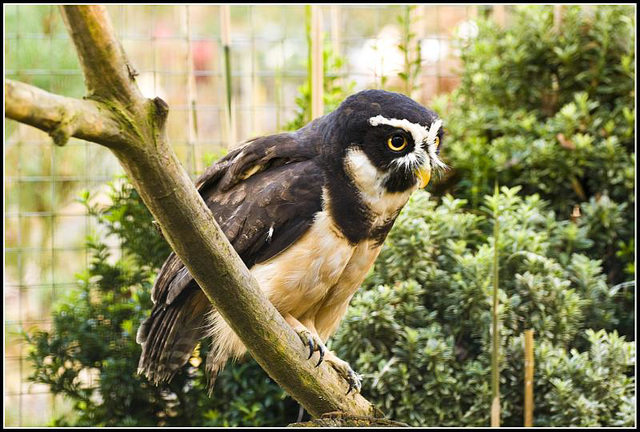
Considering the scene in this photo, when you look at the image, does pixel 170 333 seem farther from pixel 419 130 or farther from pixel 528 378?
pixel 528 378

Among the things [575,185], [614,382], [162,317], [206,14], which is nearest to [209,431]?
[162,317]

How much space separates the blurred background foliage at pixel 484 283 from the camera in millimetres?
2869

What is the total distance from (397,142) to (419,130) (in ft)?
0.25

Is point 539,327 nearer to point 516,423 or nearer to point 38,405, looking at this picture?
point 516,423

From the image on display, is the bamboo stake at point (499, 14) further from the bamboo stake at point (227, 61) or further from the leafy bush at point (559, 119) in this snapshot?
the bamboo stake at point (227, 61)

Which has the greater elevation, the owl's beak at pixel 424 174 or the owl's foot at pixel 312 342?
the owl's beak at pixel 424 174

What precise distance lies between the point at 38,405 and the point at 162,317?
1831mm

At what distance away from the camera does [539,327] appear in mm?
2957

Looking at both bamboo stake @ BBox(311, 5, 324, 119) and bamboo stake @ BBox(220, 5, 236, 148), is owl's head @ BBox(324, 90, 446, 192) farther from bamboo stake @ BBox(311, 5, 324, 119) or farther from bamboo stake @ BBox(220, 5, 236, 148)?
bamboo stake @ BBox(220, 5, 236, 148)

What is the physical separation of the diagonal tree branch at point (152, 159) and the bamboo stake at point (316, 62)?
1.40 meters

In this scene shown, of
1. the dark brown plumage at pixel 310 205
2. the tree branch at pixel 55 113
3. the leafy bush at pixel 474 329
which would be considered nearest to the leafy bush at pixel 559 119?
the leafy bush at pixel 474 329

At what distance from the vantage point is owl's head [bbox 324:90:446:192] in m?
1.98

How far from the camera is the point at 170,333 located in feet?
7.50

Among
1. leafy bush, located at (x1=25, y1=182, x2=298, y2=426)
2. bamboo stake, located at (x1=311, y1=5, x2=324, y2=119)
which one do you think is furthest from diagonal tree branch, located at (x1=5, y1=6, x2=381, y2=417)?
bamboo stake, located at (x1=311, y1=5, x2=324, y2=119)
